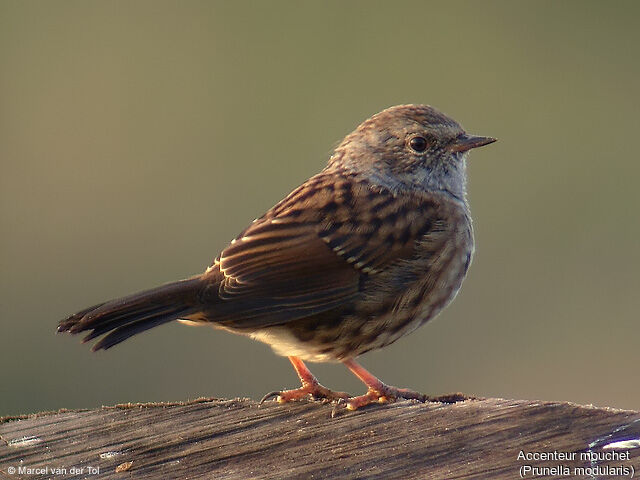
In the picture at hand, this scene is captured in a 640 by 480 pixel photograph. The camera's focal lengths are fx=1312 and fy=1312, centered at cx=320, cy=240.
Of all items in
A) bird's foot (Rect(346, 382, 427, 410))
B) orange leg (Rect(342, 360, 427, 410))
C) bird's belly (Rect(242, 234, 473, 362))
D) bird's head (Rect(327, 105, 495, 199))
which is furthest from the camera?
bird's head (Rect(327, 105, 495, 199))

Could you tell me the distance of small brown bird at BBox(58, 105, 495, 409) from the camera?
513 cm

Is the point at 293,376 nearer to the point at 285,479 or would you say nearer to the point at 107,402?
the point at 107,402

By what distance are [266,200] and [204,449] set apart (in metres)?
6.92

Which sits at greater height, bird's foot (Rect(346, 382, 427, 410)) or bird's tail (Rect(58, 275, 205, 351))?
bird's tail (Rect(58, 275, 205, 351))

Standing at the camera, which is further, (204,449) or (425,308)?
(425,308)

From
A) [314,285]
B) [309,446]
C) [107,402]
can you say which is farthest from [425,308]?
[107,402]

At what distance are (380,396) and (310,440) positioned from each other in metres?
0.91

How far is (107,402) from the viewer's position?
334 inches

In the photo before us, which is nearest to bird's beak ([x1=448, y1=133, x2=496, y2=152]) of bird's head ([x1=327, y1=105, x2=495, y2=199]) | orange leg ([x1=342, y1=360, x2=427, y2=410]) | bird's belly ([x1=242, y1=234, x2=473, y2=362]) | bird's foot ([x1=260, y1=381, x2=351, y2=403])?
bird's head ([x1=327, y1=105, x2=495, y2=199])

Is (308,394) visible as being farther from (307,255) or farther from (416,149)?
(416,149)

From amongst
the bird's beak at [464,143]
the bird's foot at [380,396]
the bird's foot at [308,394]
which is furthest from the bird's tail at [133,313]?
the bird's beak at [464,143]

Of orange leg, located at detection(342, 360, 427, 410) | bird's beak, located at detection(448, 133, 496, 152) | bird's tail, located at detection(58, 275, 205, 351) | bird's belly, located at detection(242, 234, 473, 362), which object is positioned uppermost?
bird's beak, located at detection(448, 133, 496, 152)

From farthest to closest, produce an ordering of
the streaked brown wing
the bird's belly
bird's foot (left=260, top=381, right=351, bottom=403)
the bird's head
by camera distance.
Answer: the bird's head
the bird's belly
the streaked brown wing
bird's foot (left=260, top=381, right=351, bottom=403)

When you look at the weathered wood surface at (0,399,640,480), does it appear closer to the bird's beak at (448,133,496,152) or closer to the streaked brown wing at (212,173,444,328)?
the streaked brown wing at (212,173,444,328)
